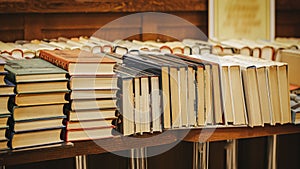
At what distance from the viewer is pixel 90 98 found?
1833 millimetres

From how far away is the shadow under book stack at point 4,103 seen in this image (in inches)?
68.0

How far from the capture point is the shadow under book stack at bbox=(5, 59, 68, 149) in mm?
1752

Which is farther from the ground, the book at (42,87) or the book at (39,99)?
the book at (42,87)

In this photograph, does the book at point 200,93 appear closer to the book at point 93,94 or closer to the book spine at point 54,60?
the book at point 93,94

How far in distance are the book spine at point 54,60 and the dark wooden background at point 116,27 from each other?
0.57 meters

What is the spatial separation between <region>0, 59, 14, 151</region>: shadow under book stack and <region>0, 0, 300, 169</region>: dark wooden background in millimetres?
751

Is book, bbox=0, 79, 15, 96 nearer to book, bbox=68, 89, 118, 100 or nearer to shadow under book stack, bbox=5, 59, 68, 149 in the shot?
shadow under book stack, bbox=5, 59, 68, 149

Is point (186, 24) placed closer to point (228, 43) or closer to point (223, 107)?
point (228, 43)

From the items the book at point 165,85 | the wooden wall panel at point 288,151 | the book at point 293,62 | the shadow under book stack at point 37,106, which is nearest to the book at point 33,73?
the shadow under book stack at point 37,106

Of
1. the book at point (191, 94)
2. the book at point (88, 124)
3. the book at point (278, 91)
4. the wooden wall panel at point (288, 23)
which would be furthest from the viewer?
the wooden wall panel at point (288, 23)

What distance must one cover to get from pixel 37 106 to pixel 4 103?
105 millimetres

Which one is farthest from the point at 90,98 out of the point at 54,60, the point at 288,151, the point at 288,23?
the point at 288,23

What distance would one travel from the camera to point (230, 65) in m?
2.00

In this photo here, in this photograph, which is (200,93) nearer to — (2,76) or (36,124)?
(36,124)
